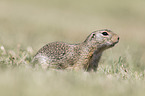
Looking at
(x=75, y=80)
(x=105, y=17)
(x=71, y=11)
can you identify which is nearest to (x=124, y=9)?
(x=105, y=17)

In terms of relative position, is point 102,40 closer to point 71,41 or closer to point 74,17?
point 71,41

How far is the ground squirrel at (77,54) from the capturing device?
4996 millimetres

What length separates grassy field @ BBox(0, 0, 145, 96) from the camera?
2978 mm

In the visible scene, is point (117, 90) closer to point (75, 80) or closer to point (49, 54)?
point (75, 80)

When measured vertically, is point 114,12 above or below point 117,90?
below

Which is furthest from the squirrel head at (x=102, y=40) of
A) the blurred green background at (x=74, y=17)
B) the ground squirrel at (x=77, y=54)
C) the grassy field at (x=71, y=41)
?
the blurred green background at (x=74, y=17)

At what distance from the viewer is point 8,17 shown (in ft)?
44.4

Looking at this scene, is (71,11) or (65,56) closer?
(65,56)

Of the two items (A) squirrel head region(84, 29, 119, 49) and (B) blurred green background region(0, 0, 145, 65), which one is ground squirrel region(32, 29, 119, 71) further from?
(B) blurred green background region(0, 0, 145, 65)

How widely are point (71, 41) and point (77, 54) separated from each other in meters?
6.02

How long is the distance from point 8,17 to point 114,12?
11.8m

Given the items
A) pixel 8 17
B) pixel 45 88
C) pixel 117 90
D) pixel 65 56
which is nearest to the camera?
pixel 45 88

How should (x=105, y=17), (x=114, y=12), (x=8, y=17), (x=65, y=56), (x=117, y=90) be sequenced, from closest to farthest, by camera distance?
1. (x=117, y=90)
2. (x=65, y=56)
3. (x=8, y=17)
4. (x=105, y=17)
5. (x=114, y=12)

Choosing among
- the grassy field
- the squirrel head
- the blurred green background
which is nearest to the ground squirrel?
the squirrel head
